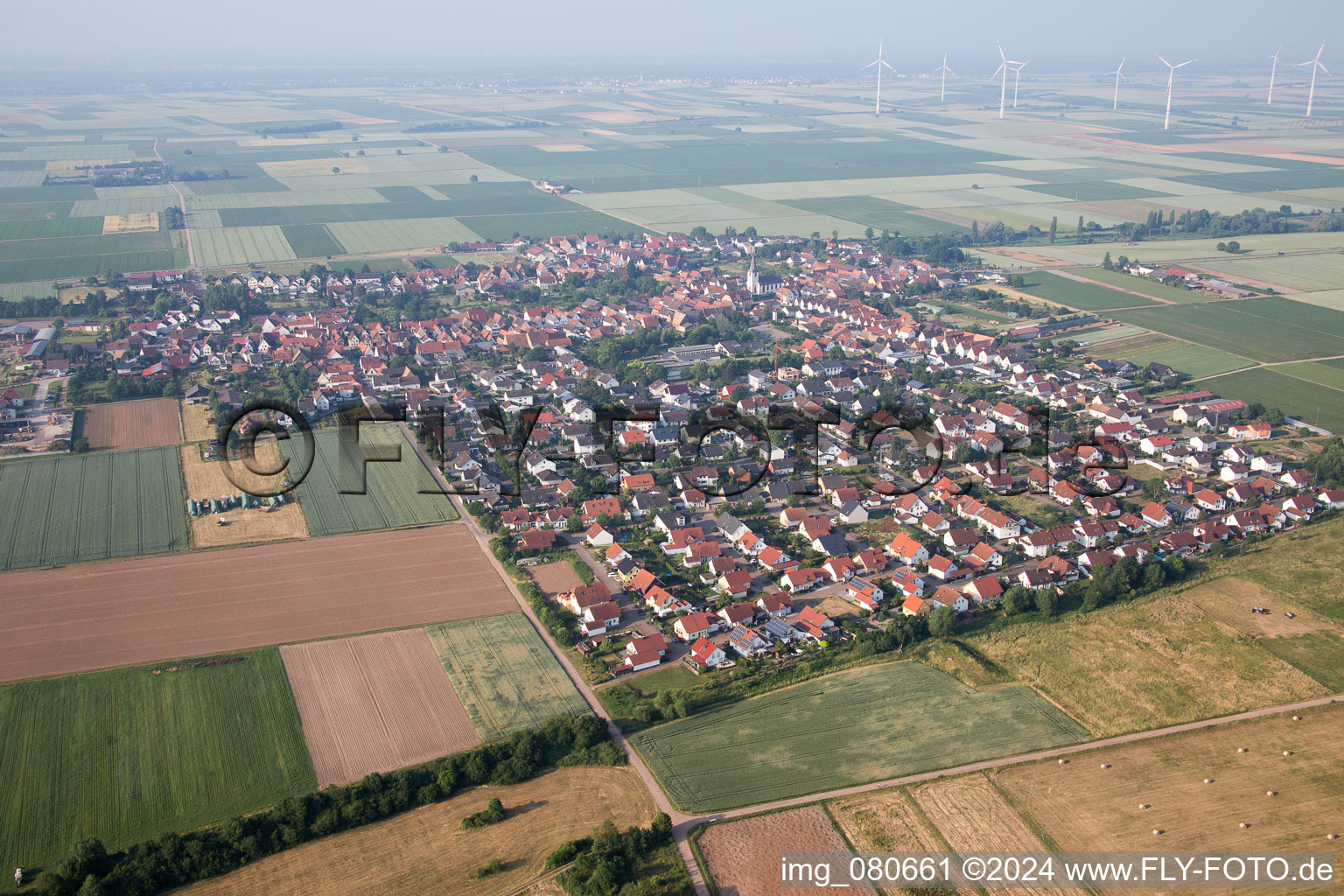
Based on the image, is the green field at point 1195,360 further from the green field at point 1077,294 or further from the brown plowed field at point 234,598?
the brown plowed field at point 234,598

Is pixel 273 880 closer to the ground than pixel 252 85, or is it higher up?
closer to the ground

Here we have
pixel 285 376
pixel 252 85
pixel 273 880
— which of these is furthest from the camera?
pixel 252 85

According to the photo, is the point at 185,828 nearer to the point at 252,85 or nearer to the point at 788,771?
the point at 788,771

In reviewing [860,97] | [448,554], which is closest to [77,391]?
[448,554]

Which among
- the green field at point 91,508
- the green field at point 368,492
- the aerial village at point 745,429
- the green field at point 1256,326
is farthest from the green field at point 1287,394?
the green field at point 91,508

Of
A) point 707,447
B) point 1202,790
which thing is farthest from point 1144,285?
point 1202,790

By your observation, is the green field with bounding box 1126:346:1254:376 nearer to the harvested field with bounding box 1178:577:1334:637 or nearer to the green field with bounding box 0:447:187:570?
the harvested field with bounding box 1178:577:1334:637

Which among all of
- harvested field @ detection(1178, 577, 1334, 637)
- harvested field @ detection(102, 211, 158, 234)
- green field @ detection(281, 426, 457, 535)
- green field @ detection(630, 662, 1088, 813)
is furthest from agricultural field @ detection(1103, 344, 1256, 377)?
harvested field @ detection(102, 211, 158, 234)
